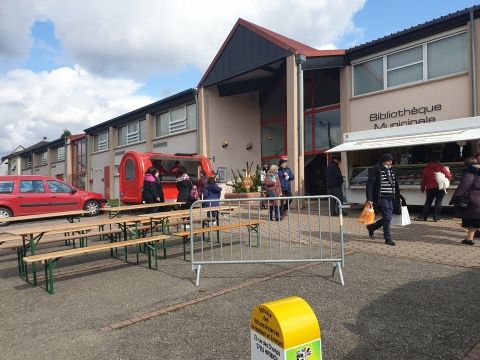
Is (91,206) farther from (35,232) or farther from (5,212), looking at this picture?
(35,232)

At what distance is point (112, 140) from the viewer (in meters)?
27.7

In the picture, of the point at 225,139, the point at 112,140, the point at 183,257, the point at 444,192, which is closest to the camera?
the point at 183,257

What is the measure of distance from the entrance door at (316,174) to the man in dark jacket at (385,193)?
11043 mm

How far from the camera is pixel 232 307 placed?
167 inches

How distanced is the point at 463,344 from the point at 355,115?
12.2 m

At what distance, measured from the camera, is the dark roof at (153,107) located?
20672 millimetres

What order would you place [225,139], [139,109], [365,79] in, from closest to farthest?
[365,79]
[225,139]
[139,109]

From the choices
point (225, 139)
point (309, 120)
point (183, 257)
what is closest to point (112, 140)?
point (225, 139)

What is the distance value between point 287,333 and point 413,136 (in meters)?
10.4

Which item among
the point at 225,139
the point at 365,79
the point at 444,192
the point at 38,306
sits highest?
the point at 365,79

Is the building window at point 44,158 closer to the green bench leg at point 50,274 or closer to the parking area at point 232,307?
the parking area at point 232,307

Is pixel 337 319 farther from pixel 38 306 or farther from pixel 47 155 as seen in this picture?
pixel 47 155

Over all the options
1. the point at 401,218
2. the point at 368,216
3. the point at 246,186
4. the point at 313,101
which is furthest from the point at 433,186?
the point at 313,101

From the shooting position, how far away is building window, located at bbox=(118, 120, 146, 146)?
82.6 feet
